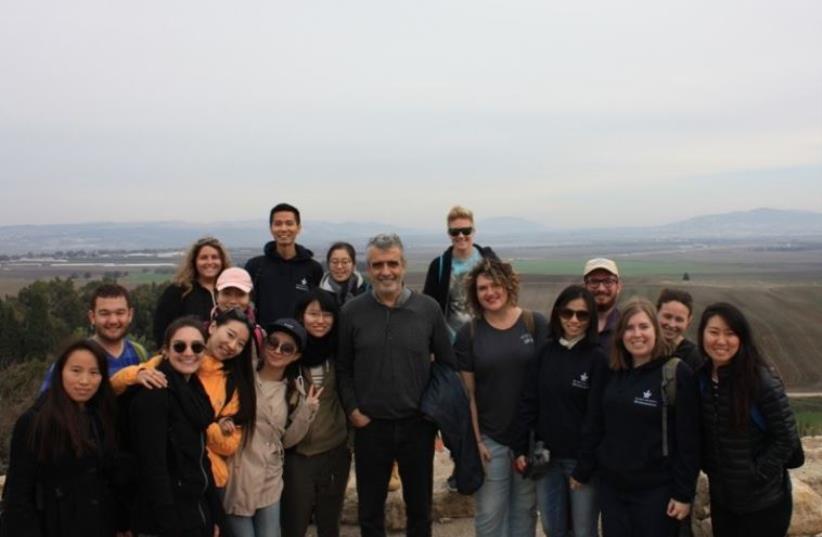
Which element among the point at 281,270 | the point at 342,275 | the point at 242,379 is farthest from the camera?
the point at 281,270

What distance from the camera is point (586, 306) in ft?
13.0

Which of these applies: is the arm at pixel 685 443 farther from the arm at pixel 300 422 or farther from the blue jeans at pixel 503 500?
the arm at pixel 300 422

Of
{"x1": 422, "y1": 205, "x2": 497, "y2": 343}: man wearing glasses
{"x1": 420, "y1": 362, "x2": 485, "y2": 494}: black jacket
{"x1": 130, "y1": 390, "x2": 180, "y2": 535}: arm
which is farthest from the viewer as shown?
{"x1": 422, "y1": 205, "x2": 497, "y2": 343}: man wearing glasses

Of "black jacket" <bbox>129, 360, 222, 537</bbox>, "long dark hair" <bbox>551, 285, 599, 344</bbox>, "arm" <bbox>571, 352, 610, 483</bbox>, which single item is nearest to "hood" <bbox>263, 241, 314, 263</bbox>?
"black jacket" <bbox>129, 360, 222, 537</bbox>

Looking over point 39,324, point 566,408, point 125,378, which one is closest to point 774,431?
point 566,408

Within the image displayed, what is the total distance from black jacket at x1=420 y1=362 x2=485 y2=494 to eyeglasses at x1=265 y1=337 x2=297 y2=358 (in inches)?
35.9

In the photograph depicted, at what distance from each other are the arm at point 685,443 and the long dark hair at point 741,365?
208mm

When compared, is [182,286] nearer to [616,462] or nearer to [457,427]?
[457,427]

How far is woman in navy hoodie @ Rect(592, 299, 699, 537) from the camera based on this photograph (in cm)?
355

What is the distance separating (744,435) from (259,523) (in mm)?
2859

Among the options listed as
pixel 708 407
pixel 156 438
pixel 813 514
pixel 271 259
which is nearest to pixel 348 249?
pixel 271 259

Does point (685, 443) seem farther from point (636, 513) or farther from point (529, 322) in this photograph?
point (529, 322)

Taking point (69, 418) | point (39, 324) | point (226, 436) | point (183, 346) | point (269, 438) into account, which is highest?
point (183, 346)

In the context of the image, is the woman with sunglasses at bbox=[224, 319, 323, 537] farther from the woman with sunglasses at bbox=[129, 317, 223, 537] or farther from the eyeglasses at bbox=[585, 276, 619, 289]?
the eyeglasses at bbox=[585, 276, 619, 289]
